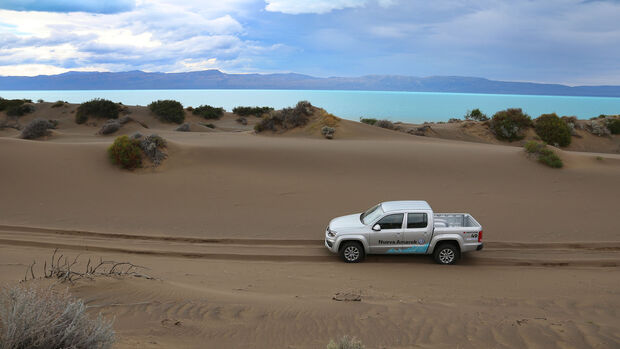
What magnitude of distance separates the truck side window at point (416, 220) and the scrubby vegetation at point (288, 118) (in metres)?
20.1

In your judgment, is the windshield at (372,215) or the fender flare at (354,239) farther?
the windshield at (372,215)

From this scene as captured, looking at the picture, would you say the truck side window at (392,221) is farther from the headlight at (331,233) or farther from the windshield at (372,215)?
the headlight at (331,233)

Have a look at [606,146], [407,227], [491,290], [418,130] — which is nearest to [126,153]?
[407,227]

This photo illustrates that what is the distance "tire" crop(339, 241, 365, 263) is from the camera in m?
10.1

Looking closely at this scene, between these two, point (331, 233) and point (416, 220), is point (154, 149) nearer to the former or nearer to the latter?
point (331, 233)

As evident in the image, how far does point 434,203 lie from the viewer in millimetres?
14508

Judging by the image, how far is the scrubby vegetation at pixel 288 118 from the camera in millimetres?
29625

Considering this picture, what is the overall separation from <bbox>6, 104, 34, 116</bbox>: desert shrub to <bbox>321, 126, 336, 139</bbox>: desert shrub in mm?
39104

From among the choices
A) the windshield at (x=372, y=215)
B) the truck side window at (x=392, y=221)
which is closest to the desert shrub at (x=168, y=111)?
the windshield at (x=372, y=215)

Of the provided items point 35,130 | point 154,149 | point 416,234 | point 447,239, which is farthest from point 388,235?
point 35,130

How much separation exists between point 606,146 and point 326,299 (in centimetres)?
3780

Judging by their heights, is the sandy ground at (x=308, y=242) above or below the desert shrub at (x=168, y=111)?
below

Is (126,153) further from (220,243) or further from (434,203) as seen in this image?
(434,203)

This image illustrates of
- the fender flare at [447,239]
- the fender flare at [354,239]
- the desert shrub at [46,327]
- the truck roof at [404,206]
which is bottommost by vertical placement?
the fender flare at [354,239]
